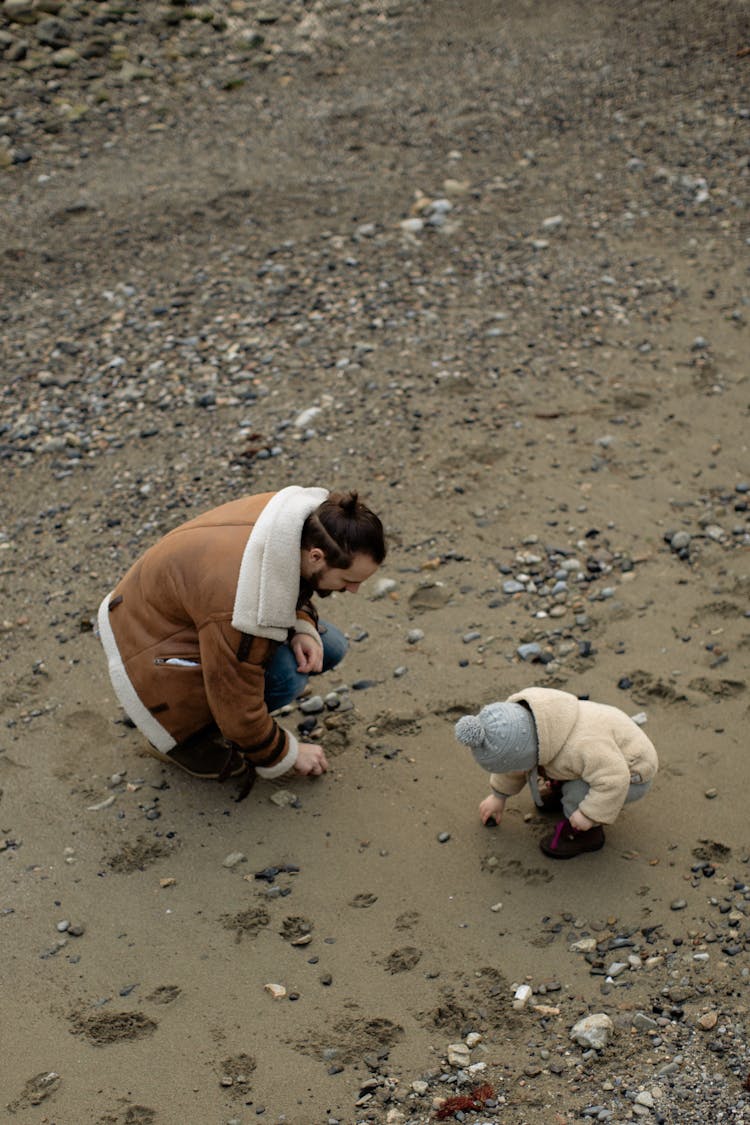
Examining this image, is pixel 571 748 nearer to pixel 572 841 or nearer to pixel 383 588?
pixel 572 841

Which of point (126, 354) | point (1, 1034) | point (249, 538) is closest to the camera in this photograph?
point (1, 1034)

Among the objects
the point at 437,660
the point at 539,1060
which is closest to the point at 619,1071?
the point at 539,1060

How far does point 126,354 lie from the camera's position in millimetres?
6496

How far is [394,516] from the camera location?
5.20 m

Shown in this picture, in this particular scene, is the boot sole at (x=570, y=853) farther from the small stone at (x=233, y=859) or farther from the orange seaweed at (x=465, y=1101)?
the small stone at (x=233, y=859)

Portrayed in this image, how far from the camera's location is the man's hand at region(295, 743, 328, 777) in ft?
13.0

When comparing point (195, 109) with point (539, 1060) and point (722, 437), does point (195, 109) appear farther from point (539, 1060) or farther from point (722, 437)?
point (539, 1060)

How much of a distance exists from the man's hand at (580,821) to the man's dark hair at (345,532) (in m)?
0.99

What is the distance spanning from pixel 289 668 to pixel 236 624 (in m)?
0.44

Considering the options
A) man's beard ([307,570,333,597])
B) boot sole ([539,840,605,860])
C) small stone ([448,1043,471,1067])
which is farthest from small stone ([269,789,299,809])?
small stone ([448,1043,471,1067])

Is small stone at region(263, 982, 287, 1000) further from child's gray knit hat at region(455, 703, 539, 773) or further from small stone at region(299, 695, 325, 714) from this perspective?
A: small stone at region(299, 695, 325, 714)

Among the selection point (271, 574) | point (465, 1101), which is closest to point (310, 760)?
point (271, 574)

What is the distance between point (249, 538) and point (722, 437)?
2.98m

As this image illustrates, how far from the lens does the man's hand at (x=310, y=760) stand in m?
3.96
